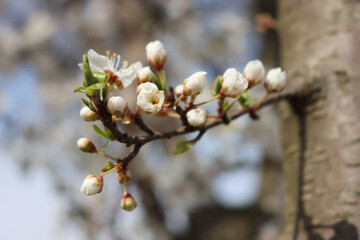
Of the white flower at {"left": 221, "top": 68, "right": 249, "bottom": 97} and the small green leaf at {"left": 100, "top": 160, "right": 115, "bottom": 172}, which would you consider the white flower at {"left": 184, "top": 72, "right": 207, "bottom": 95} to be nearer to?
the white flower at {"left": 221, "top": 68, "right": 249, "bottom": 97}

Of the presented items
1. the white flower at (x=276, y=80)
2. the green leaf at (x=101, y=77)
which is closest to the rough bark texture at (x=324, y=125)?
the white flower at (x=276, y=80)

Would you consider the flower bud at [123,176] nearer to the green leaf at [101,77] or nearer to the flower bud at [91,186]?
the flower bud at [91,186]

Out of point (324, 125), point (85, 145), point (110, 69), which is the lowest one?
point (324, 125)

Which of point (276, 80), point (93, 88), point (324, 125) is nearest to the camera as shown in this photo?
point (93, 88)

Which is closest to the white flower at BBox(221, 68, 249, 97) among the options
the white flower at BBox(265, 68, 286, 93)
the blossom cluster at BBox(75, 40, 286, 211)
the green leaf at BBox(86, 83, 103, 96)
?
the blossom cluster at BBox(75, 40, 286, 211)

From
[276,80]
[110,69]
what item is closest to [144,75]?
[110,69]

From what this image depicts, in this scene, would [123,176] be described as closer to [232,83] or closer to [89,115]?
[89,115]
